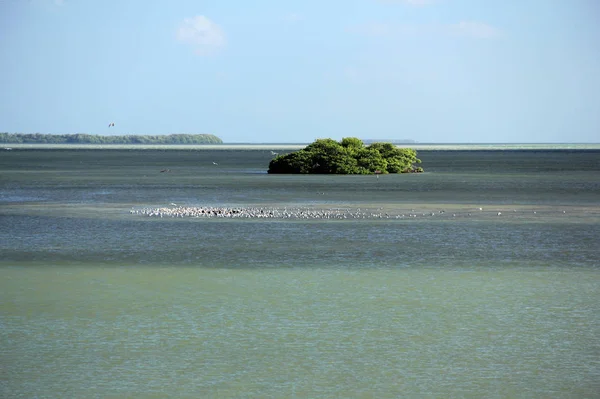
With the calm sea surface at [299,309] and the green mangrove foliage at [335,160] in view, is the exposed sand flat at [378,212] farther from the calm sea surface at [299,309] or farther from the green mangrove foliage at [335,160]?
the green mangrove foliage at [335,160]

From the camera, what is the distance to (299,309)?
15.5m

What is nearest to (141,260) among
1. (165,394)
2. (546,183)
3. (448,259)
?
(448,259)

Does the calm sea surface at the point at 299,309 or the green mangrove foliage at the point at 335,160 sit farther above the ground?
the green mangrove foliage at the point at 335,160

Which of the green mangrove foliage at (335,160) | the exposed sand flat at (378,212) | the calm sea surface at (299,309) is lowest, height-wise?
the calm sea surface at (299,309)

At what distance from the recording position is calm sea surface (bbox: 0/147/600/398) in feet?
36.9

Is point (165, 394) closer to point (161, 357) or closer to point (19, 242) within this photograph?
point (161, 357)

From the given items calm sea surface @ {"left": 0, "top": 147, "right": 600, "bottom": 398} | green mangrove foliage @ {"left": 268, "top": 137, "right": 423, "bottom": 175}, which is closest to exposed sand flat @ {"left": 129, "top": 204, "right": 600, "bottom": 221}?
calm sea surface @ {"left": 0, "top": 147, "right": 600, "bottom": 398}

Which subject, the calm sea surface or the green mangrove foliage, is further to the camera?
the green mangrove foliage

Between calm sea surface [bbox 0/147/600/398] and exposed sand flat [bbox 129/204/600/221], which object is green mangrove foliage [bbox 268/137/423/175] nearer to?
exposed sand flat [bbox 129/204/600/221]

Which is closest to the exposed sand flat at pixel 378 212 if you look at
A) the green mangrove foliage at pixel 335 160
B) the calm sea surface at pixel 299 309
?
the calm sea surface at pixel 299 309

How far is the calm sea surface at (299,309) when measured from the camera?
11.3 m

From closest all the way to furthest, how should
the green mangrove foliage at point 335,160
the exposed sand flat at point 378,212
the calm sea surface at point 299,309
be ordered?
the calm sea surface at point 299,309 < the exposed sand flat at point 378,212 < the green mangrove foliage at point 335,160

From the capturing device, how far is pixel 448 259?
71.9ft

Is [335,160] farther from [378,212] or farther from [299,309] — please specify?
[299,309]
